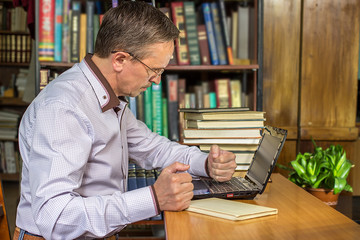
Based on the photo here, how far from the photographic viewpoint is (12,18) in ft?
15.3

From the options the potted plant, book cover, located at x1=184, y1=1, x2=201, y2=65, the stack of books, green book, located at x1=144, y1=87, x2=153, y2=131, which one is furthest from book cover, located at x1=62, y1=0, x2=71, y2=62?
the potted plant

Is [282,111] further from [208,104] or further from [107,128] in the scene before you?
[107,128]

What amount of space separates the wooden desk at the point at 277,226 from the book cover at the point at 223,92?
1.04 meters

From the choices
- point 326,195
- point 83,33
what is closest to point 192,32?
point 83,33

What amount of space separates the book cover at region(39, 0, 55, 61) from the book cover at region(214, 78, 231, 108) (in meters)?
0.83

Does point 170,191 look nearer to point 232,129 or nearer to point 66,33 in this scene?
point 232,129

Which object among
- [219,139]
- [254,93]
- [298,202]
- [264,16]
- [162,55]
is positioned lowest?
[298,202]

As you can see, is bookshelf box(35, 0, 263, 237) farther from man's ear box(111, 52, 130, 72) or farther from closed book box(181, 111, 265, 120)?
man's ear box(111, 52, 130, 72)

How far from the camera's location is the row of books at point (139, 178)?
1894 millimetres

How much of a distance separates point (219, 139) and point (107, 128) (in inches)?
24.6

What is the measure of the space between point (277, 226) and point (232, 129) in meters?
0.74

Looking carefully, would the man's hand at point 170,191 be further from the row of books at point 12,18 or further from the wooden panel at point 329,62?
the row of books at point 12,18

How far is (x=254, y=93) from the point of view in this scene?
2072 mm

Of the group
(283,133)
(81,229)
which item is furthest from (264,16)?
(81,229)
